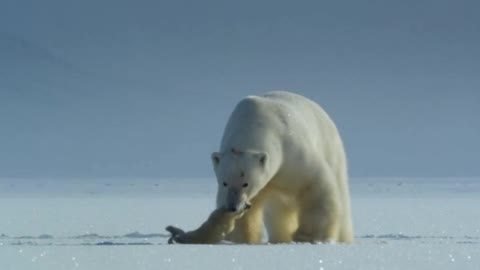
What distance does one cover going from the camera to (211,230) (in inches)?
226

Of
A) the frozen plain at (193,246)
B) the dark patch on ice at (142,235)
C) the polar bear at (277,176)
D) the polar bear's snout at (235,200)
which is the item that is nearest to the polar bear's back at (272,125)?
the polar bear at (277,176)

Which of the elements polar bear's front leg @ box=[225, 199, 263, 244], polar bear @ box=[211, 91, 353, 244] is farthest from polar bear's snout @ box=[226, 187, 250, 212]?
polar bear's front leg @ box=[225, 199, 263, 244]

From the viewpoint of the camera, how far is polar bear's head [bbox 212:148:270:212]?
583 centimetres

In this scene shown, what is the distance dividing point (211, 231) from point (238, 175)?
0.29m

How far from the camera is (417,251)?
16.5 ft

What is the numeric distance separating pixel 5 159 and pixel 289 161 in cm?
3250

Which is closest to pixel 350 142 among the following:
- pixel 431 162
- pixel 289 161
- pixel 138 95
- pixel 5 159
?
pixel 431 162

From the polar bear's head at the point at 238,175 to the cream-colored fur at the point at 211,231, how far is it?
1.6 inches

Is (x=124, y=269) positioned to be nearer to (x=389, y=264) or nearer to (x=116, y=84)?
(x=389, y=264)

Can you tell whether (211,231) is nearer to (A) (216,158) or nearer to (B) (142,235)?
(A) (216,158)

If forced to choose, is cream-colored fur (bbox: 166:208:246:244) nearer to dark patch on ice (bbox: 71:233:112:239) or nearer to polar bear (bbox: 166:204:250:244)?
polar bear (bbox: 166:204:250:244)

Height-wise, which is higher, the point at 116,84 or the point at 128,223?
the point at 116,84

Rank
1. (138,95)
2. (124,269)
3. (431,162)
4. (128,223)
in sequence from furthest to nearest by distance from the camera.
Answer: (138,95) < (431,162) < (128,223) < (124,269)

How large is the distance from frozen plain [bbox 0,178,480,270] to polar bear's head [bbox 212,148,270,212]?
7.7 inches
